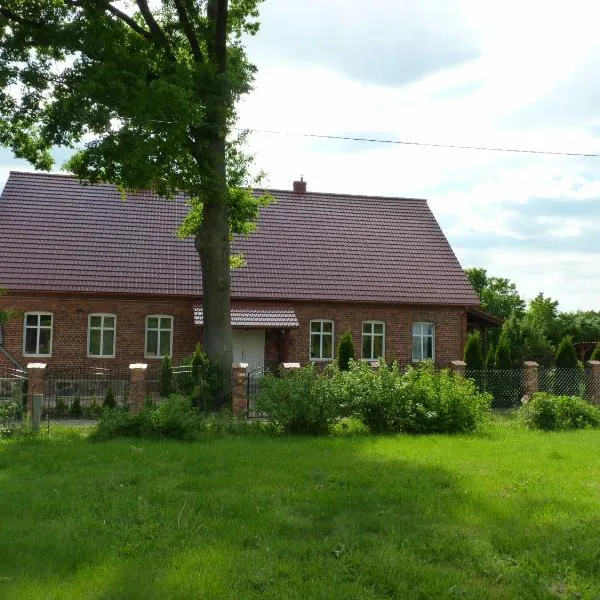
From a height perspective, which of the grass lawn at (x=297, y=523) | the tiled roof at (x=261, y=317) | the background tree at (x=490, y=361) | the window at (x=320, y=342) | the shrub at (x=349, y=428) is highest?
the tiled roof at (x=261, y=317)

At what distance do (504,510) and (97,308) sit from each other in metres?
19.5

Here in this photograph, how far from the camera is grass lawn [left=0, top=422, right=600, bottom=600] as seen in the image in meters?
5.42

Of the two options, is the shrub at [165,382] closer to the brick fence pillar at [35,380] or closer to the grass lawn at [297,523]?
the brick fence pillar at [35,380]

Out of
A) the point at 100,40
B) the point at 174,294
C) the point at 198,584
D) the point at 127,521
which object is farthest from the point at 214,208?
the point at 198,584

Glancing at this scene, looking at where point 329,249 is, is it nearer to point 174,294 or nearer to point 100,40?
point 174,294

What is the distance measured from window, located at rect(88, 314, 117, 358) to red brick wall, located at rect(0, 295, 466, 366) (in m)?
0.19

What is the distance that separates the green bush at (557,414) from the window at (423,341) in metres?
11.5

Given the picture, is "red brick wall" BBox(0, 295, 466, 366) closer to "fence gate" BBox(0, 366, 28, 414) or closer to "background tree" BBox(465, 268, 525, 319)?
"fence gate" BBox(0, 366, 28, 414)

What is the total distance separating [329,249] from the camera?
2855cm

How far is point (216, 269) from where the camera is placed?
55.3ft

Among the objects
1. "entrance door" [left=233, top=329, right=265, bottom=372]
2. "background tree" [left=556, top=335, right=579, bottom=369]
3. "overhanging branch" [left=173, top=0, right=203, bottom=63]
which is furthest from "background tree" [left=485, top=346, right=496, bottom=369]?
"overhanging branch" [left=173, top=0, right=203, bottom=63]

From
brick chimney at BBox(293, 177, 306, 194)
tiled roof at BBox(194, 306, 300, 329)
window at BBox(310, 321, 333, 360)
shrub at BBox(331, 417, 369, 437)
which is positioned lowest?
shrub at BBox(331, 417, 369, 437)

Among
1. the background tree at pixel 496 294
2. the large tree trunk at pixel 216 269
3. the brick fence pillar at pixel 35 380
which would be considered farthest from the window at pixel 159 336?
the background tree at pixel 496 294

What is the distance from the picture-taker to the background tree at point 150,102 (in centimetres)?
1448
